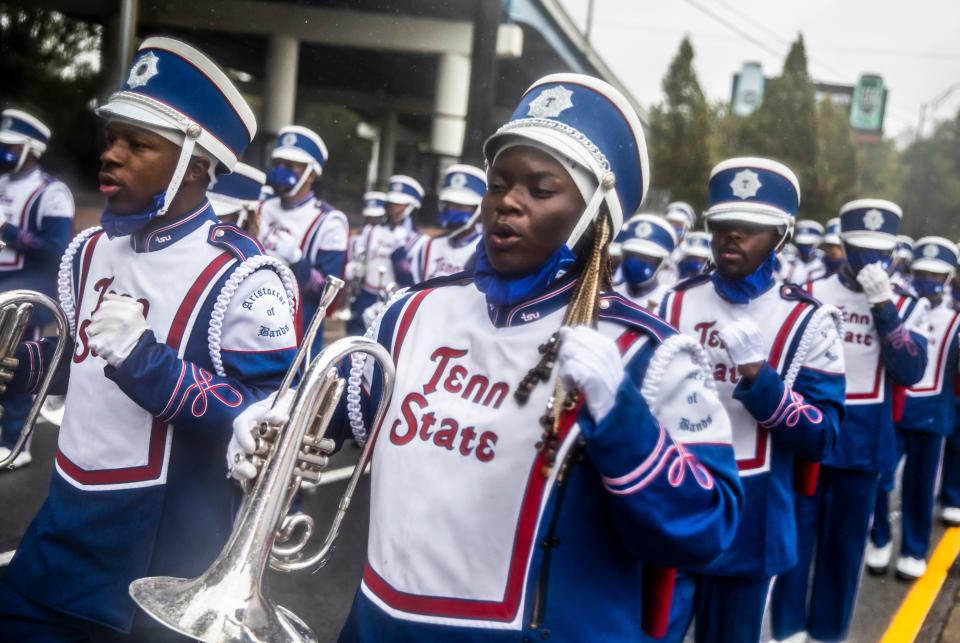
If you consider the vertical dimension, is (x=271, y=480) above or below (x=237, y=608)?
above

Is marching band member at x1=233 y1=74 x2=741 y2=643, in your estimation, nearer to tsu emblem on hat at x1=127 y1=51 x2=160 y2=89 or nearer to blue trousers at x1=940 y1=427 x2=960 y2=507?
tsu emblem on hat at x1=127 y1=51 x2=160 y2=89

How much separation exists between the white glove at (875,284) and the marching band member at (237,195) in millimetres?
3294

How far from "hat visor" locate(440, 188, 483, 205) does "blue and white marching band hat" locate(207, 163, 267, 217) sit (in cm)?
291

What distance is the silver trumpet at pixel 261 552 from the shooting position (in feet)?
5.63

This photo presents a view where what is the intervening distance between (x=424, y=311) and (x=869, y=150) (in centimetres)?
4446

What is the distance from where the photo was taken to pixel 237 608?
173cm

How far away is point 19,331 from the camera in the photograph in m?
2.58

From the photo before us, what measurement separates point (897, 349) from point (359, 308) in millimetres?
5902

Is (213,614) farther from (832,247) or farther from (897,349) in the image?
(832,247)

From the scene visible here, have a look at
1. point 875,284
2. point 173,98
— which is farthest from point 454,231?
point 173,98

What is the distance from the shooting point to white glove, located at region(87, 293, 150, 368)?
2.29 meters

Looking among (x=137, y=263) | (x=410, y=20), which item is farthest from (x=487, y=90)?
(x=137, y=263)

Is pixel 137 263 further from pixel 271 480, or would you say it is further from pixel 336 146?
pixel 336 146

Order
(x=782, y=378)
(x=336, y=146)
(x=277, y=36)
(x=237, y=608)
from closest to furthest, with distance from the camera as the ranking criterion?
(x=237, y=608)
(x=782, y=378)
(x=277, y=36)
(x=336, y=146)
